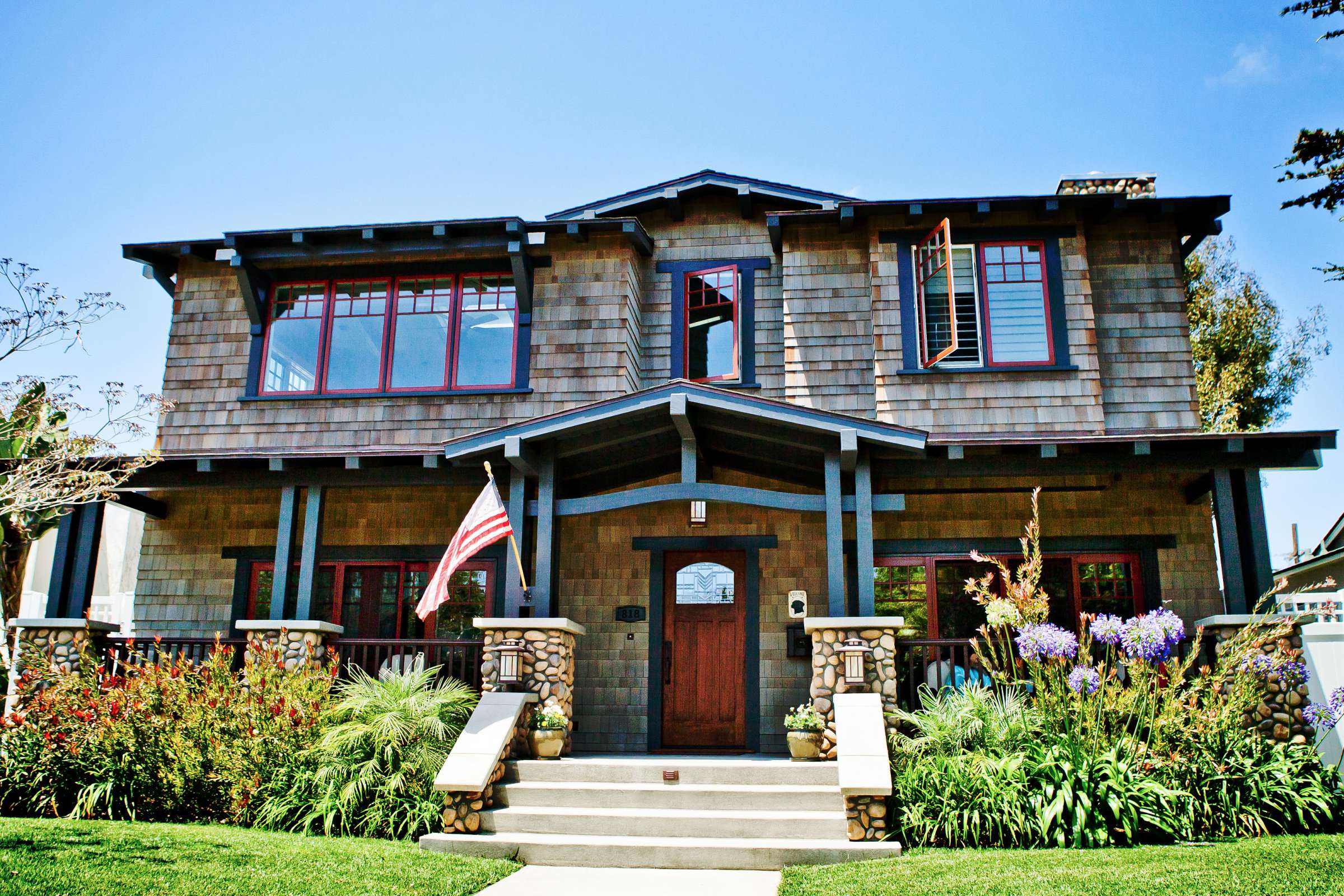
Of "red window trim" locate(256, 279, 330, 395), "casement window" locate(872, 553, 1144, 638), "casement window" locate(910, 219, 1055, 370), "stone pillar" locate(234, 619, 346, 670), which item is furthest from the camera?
"red window trim" locate(256, 279, 330, 395)

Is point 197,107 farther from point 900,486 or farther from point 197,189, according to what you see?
point 900,486

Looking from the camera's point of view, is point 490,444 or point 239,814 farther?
point 490,444

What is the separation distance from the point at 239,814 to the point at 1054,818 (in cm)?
611

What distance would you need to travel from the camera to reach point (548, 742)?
27.6 ft

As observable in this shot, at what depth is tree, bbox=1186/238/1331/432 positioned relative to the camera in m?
20.8

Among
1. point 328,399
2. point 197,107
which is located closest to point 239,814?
point 328,399

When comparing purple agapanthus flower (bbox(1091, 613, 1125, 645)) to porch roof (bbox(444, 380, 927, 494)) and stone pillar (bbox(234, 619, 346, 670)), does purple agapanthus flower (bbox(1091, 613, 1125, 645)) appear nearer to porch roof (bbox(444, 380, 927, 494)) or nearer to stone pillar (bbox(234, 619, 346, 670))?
porch roof (bbox(444, 380, 927, 494))

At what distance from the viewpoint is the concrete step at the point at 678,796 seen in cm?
754

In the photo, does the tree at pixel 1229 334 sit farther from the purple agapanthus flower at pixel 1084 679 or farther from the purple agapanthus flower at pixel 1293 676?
the purple agapanthus flower at pixel 1084 679

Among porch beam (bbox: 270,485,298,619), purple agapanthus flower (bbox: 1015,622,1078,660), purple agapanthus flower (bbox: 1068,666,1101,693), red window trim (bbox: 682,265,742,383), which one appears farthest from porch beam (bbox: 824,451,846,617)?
porch beam (bbox: 270,485,298,619)

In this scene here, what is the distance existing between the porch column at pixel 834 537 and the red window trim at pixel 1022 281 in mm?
2855

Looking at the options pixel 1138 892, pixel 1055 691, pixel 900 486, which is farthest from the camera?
pixel 900 486

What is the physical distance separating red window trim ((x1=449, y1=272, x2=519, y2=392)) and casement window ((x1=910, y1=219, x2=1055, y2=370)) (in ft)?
15.4

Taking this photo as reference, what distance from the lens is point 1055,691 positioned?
7.67m
